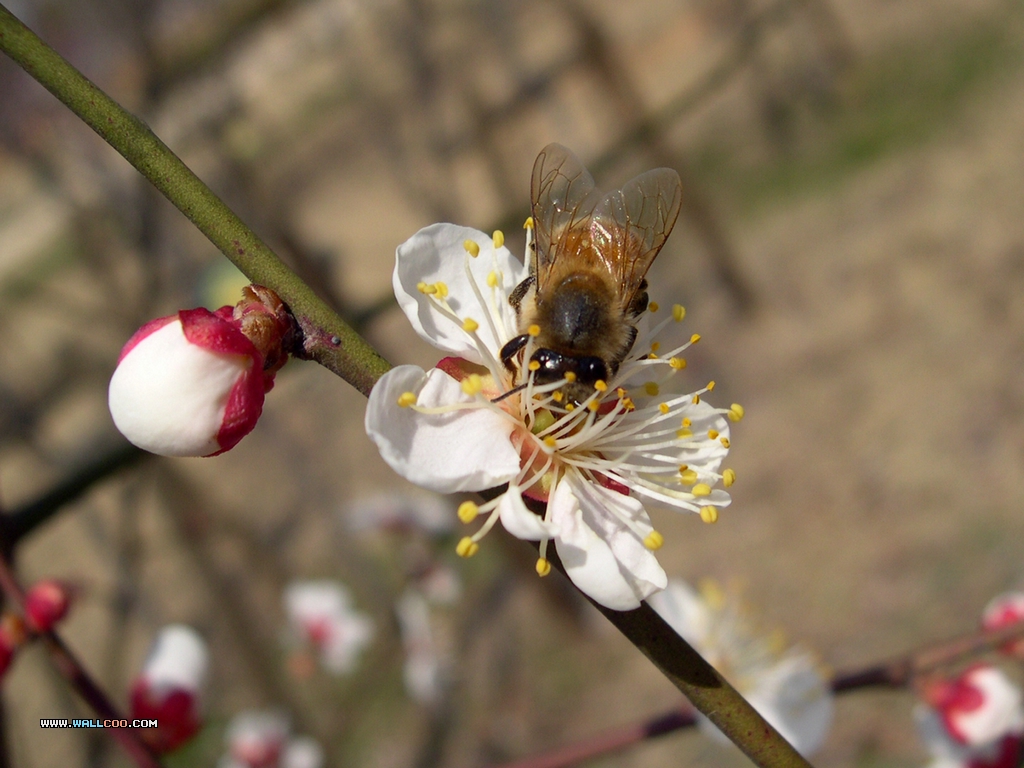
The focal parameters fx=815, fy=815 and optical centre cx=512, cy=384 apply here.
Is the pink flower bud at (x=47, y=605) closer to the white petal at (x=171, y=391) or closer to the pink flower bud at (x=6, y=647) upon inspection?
the pink flower bud at (x=6, y=647)

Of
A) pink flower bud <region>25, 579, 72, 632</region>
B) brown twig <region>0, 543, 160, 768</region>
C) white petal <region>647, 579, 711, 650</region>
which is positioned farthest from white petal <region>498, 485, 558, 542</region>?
white petal <region>647, 579, 711, 650</region>

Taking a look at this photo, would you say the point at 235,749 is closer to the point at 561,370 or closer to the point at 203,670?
the point at 203,670

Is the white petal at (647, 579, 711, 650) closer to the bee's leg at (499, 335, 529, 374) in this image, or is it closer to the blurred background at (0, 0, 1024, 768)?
the blurred background at (0, 0, 1024, 768)

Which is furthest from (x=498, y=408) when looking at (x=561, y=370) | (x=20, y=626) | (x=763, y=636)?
(x=763, y=636)

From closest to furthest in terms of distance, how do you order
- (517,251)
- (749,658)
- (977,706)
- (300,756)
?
(977,706) < (749,658) < (300,756) < (517,251)

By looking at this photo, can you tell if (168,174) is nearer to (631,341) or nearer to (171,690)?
(631,341)

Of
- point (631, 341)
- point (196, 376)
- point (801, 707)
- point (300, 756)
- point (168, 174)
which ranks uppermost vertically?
point (168, 174)

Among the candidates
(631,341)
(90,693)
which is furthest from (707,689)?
(90,693)
